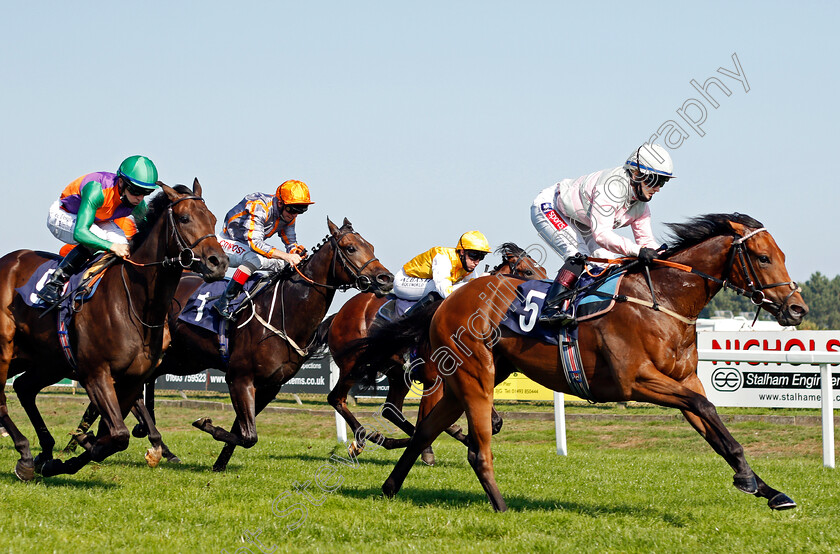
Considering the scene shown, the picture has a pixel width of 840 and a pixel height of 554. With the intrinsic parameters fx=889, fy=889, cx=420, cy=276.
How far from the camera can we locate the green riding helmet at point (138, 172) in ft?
22.3

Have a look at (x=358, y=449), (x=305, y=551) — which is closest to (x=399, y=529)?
(x=305, y=551)

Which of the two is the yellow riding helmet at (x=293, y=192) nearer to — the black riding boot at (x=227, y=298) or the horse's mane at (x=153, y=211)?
the black riding boot at (x=227, y=298)

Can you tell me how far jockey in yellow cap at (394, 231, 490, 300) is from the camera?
27.8 ft

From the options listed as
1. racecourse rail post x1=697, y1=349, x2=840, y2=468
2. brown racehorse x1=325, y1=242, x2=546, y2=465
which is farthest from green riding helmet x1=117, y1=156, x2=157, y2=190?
racecourse rail post x1=697, y1=349, x2=840, y2=468

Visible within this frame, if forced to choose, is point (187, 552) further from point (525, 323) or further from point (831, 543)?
point (831, 543)

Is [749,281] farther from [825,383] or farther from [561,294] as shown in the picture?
[825,383]

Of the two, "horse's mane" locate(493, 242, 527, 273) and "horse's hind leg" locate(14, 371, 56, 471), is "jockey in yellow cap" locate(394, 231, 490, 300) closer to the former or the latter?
Answer: "horse's mane" locate(493, 242, 527, 273)

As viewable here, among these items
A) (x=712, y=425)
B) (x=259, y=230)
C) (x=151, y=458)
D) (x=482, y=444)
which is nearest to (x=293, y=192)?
(x=259, y=230)

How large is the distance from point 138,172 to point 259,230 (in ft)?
6.09

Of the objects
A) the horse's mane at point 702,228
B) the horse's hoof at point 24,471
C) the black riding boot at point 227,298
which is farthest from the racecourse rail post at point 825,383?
the horse's hoof at point 24,471

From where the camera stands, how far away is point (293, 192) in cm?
859

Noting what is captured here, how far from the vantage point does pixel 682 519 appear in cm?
554

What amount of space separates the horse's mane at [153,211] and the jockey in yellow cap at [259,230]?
159cm

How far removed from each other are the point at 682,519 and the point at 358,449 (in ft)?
14.0
